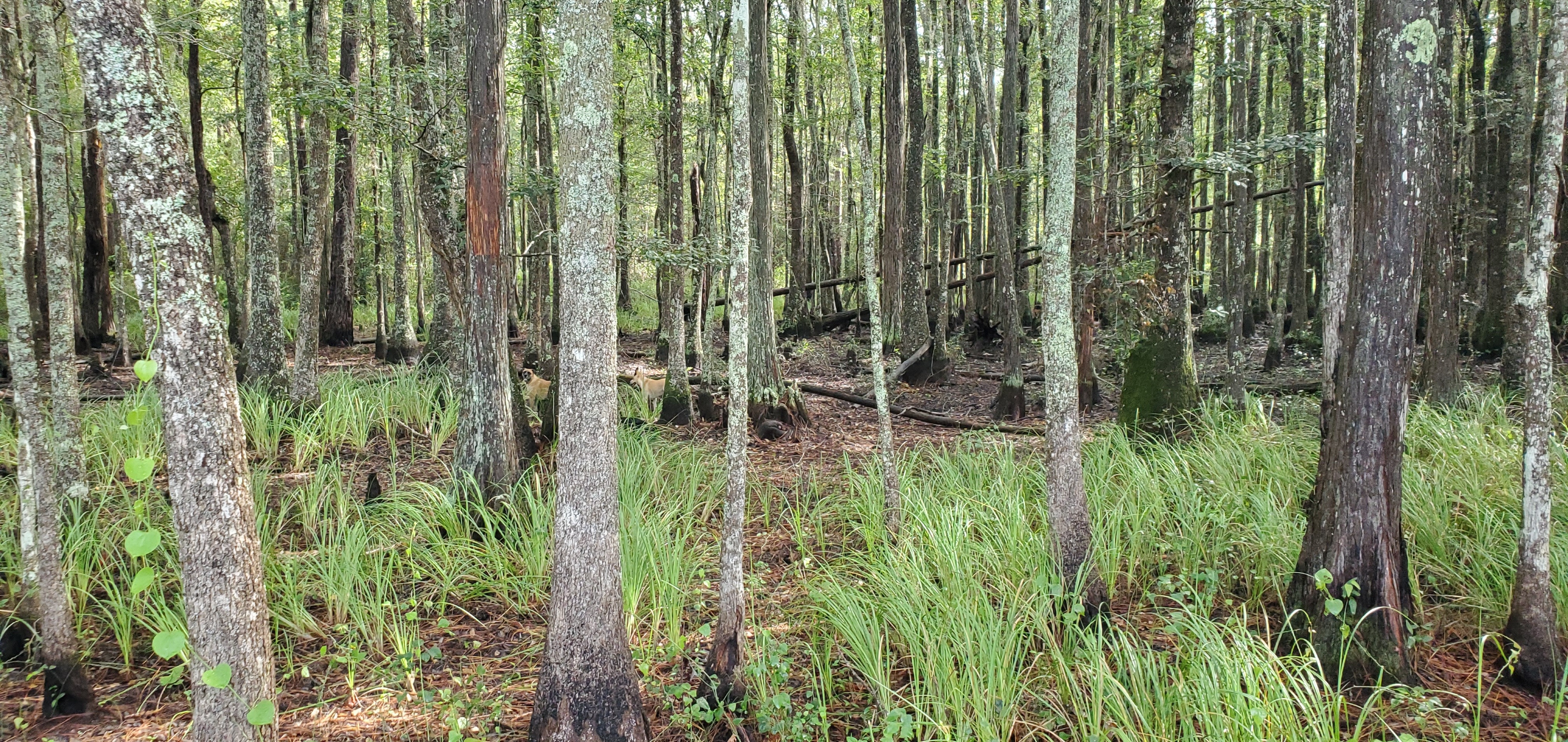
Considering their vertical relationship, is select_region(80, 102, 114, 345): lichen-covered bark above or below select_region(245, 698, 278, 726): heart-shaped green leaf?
above

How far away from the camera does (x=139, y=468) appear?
2186 millimetres

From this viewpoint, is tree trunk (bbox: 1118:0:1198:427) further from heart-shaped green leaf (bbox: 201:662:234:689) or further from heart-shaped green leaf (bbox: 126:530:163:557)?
heart-shaped green leaf (bbox: 126:530:163:557)

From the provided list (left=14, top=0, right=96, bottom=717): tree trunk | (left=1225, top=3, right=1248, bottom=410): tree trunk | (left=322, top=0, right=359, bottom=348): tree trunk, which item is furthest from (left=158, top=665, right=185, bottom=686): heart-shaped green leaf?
(left=322, top=0, right=359, bottom=348): tree trunk

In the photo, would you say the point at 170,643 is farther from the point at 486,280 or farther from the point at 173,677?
the point at 486,280

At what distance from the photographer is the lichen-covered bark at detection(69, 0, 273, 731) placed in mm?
2408

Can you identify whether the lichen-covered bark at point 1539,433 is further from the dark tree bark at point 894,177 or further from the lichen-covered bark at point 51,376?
the dark tree bark at point 894,177

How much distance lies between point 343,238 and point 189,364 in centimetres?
1465

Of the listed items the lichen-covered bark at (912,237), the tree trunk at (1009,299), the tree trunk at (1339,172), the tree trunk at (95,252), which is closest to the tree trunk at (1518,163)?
the tree trunk at (1339,172)

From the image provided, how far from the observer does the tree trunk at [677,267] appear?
890cm

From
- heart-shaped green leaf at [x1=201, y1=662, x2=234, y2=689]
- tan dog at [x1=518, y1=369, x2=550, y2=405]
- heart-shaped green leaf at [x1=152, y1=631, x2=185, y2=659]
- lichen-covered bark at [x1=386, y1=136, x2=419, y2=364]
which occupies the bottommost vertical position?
heart-shaped green leaf at [x1=201, y1=662, x2=234, y2=689]

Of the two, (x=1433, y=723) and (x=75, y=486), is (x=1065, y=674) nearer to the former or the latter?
(x=1433, y=723)

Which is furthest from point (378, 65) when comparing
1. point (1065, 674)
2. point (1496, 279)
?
point (1496, 279)

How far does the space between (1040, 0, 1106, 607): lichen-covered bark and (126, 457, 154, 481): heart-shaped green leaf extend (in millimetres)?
3766

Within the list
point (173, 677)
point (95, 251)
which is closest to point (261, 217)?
point (173, 677)
